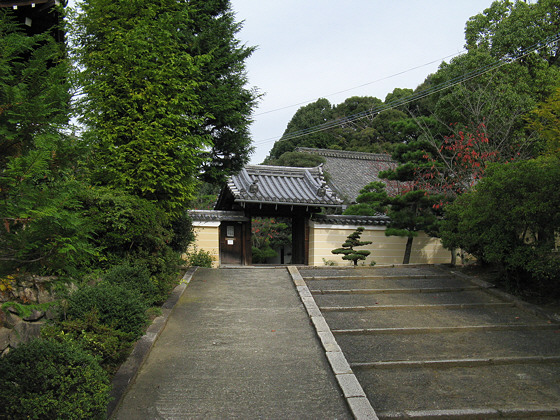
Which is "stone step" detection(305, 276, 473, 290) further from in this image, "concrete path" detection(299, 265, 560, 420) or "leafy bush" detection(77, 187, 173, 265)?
"leafy bush" detection(77, 187, 173, 265)

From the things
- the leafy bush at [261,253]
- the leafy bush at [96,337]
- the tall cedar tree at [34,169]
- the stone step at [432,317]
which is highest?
the tall cedar tree at [34,169]

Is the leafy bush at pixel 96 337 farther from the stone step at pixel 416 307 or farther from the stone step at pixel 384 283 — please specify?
the stone step at pixel 384 283

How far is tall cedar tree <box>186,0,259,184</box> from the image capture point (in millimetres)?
12797

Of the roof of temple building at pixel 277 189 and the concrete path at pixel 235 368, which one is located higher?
the roof of temple building at pixel 277 189

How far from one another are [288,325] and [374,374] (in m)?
→ 2.02

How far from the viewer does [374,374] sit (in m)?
5.71

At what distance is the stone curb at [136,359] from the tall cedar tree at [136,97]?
110 inches

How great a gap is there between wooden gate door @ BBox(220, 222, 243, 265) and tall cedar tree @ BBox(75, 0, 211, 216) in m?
6.10

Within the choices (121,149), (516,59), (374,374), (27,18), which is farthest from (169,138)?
(516,59)

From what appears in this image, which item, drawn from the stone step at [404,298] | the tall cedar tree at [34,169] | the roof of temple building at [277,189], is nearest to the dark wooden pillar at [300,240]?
the roof of temple building at [277,189]

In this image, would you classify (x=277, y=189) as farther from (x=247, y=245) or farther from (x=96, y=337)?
(x=96, y=337)

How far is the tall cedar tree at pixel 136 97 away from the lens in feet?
30.1

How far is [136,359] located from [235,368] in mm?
→ 1263

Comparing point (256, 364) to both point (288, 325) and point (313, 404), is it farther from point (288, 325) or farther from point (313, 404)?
point (288, 325)
